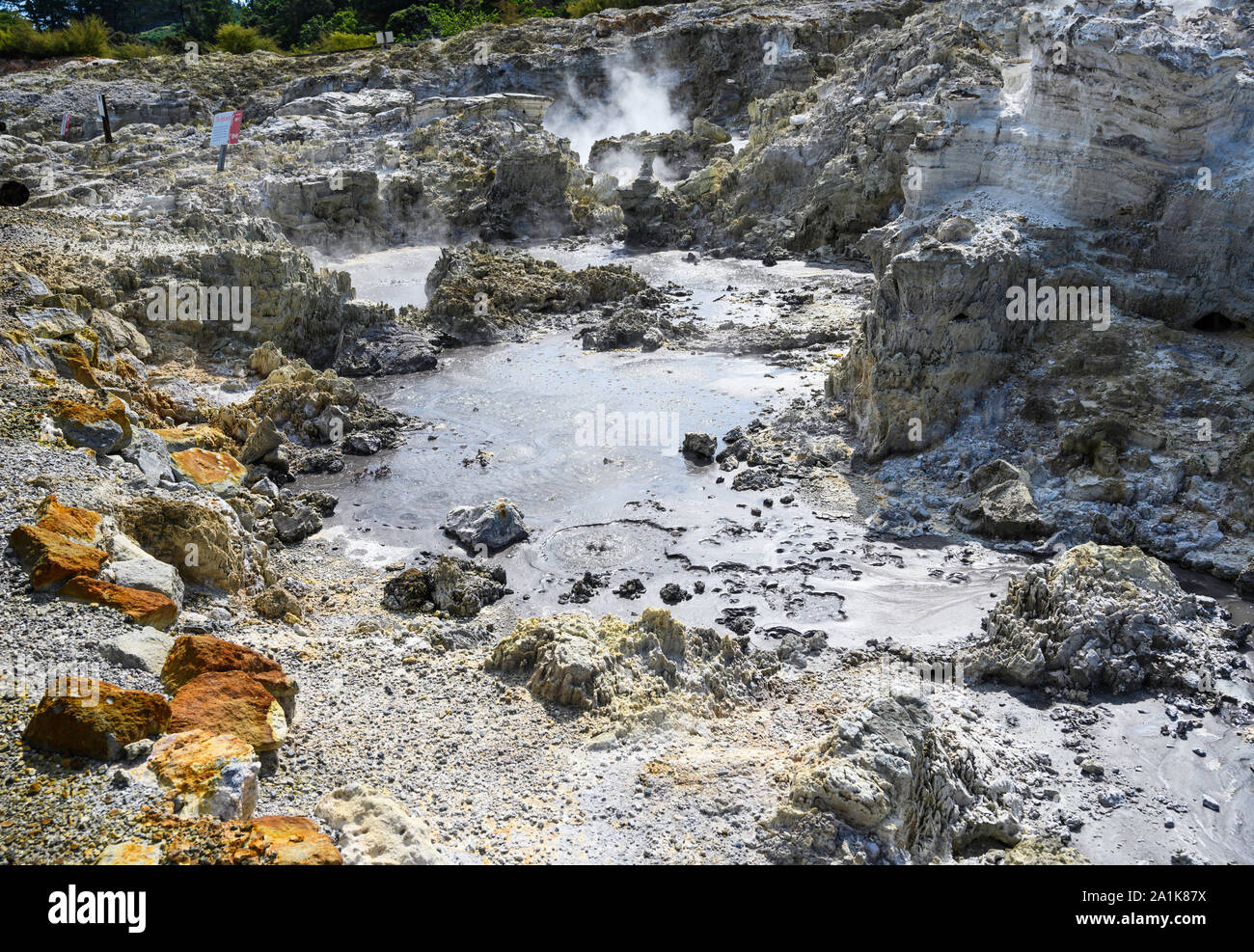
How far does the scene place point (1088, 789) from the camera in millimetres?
5430

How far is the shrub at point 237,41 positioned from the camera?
34.1 metres

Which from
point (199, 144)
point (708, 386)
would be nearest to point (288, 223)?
point (199, 144)

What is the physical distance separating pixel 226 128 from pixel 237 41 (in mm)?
18711

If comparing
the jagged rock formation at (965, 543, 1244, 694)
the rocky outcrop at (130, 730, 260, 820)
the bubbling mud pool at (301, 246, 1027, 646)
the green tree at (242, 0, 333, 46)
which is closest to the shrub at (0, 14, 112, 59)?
the green tree at (242, 0, 333, 46)

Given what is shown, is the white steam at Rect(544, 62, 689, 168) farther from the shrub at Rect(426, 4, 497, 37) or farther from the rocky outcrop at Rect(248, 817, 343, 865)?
the rocky outcrop at Rect(248, 817, 343, 865)

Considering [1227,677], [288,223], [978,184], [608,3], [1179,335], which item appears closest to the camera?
[1227,677]

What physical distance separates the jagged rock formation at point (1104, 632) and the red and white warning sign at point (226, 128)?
17607 millimetres

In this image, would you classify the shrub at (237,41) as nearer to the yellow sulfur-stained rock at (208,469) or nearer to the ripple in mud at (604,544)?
the yellow sulfur-stained rock at (208,469)

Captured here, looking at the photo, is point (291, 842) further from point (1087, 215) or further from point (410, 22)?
point (410, 22)

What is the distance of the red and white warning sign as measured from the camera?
731 inches

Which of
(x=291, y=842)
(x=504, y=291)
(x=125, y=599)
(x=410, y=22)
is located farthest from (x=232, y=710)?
(x=410, y=22)

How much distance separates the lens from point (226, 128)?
18844mm

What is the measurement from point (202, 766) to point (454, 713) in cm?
162

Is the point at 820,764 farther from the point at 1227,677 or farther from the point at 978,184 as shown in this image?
the point at 978,184
